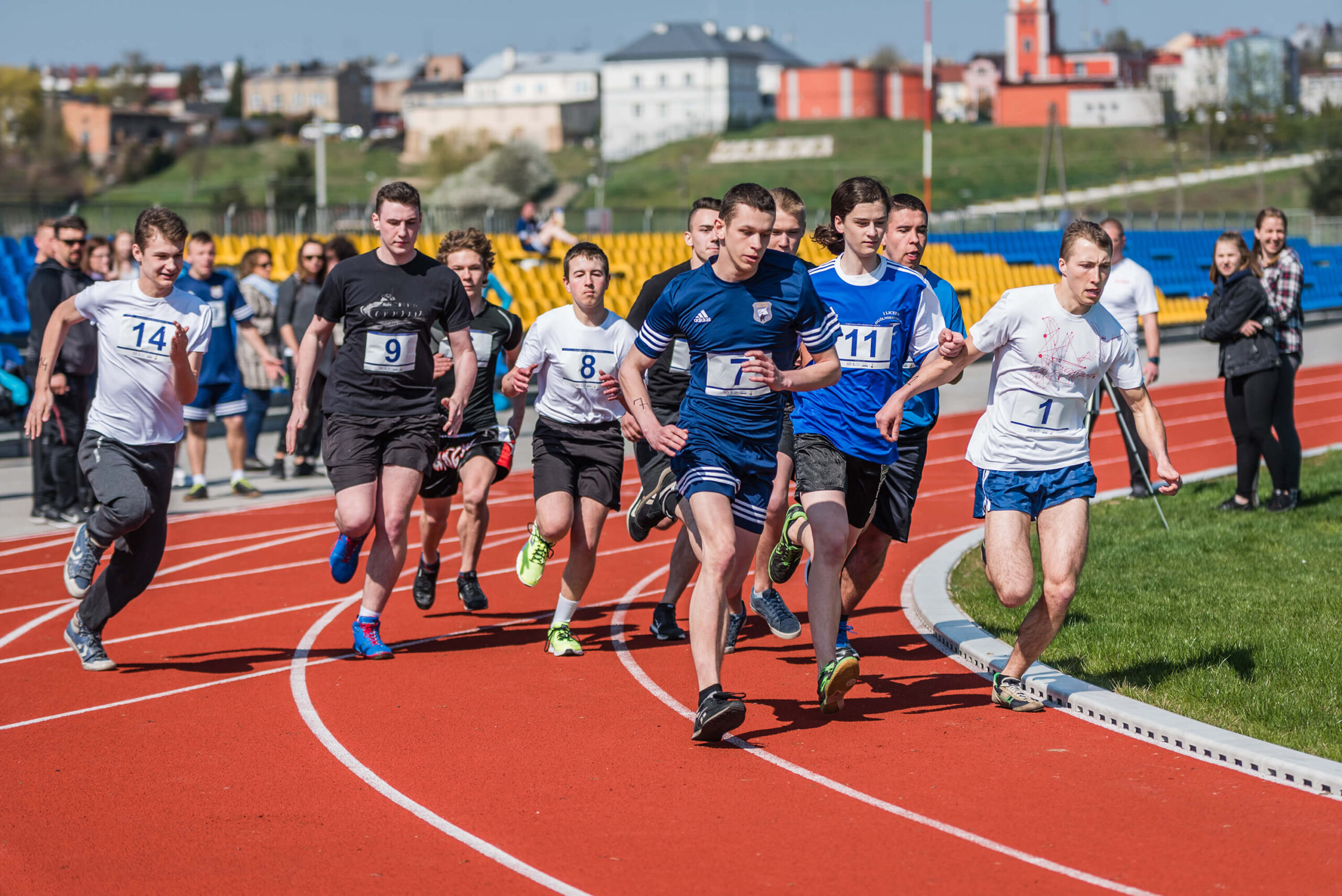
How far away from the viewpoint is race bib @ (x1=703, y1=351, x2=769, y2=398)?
19.9ft

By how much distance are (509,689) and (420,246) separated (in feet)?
47.6

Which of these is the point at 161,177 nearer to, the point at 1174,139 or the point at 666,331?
the point at 1174,139

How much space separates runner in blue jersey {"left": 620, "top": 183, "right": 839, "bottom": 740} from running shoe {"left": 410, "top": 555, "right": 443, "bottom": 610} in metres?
2.88

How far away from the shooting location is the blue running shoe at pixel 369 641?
24.7ft

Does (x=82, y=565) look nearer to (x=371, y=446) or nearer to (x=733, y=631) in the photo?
(x=371, y=446)

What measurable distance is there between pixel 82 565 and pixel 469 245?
8.63ft

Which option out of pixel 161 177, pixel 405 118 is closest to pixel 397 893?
pixel 161 177

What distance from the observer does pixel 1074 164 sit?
99.9m

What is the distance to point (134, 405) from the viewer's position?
7.27m

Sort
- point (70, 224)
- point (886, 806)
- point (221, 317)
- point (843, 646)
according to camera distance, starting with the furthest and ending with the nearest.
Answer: point (221, 317)
point (70, 224)
point (843, 646)
point (886, 806)

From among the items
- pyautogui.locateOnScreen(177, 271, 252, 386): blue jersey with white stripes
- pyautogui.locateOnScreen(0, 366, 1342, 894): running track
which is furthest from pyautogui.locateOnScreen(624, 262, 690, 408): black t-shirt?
pyautogui.locateOnScreen(177, 271, 252, 386): blue jersey with white stripes

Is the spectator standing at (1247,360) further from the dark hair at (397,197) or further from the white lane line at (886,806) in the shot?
the dark hair at (397,197)

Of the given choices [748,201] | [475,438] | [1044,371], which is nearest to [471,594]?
[475,438]

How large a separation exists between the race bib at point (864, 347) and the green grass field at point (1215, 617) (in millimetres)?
1712
